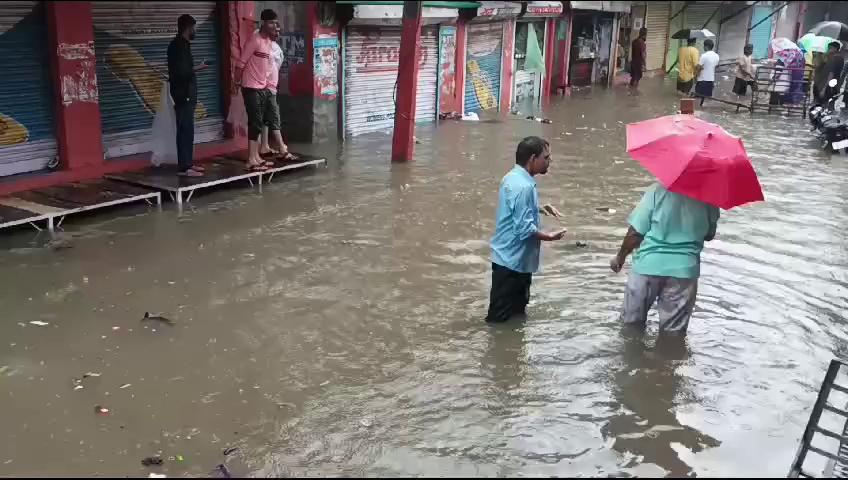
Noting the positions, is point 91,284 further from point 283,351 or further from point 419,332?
point 419,332

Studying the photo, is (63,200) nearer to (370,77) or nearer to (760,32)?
(370,77)

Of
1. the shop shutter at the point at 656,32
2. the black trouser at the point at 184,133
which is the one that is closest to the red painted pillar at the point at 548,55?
the shop shutter at the point at 656,32

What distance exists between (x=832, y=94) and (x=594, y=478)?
14.3 metres

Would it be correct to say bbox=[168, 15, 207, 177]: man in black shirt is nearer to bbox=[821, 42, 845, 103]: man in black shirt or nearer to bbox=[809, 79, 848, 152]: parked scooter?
bbox=[809, 79, 848, 152]: parked scooter

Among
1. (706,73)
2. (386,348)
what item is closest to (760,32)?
(706,73)

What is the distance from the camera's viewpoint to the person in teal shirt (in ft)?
16.5

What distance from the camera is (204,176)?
9.58 metres

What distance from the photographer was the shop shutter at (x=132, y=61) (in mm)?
9852

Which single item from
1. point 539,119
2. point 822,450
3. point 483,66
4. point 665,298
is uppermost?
point 483,66

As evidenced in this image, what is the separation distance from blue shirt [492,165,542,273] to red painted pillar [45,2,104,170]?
6.09 meters

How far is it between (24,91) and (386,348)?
6.03 m

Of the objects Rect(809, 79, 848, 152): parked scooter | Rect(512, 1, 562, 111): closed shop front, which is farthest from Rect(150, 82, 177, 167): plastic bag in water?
Rect(809, 79, 848, 152): parked scooter

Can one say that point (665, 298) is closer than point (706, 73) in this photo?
Yes

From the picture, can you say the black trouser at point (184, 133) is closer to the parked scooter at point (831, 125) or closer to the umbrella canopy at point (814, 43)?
the parked scooter at point (831, 125)
